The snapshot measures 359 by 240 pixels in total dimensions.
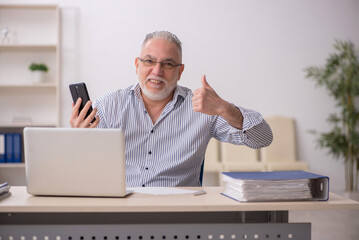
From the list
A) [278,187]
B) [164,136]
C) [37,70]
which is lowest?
[278,187]

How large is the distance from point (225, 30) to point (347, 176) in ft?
7.49

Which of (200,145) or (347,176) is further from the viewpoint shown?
(347,176)

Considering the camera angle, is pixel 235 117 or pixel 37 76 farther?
pixel 37 76

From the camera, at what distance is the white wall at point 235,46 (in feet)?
17.4

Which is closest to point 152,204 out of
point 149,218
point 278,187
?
point 149,218

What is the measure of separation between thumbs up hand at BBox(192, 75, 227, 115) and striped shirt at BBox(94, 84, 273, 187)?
31 cm

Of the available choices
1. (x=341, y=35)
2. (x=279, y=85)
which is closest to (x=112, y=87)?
(x=279, y=85)

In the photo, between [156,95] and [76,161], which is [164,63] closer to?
[156,95]

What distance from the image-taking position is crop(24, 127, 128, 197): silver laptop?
1.64 meters

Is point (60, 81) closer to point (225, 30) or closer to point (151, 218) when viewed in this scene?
point (225, 30)

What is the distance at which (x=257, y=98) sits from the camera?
5.49m

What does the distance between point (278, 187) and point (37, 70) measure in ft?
13.3

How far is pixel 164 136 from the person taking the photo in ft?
7.86

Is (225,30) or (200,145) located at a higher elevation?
(225,30)
